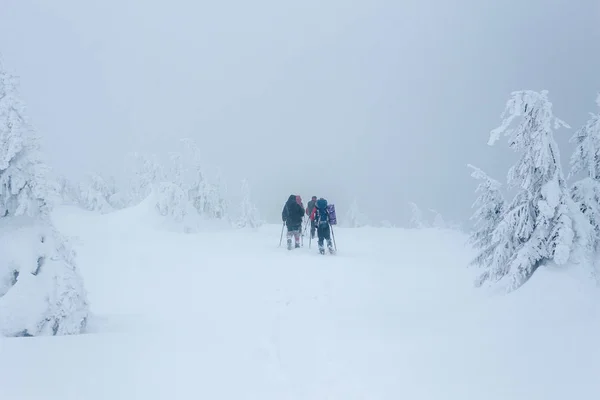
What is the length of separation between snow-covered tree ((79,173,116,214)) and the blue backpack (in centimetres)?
2751

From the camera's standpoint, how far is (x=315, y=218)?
17.5 metres

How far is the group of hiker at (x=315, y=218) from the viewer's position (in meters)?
16.5

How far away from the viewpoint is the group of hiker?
1653 centimetres

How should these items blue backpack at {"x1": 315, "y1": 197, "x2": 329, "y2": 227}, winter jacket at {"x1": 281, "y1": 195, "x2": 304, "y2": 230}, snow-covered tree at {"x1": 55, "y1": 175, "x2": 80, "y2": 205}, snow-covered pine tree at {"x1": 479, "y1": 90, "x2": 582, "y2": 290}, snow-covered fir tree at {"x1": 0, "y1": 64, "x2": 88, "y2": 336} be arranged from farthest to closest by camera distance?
snow-covered tree at {"x1": 55, "y1": 175, "x2": 80, "y2": 205}
winter jacket at {"x1": 281, "y1": 195, "x2": 304, "y2": 230}
blue backpack at {"x1": 315, "y1": 197, "x2": 329, "y2": 227}
snow-covered pine tree at {"x1": 479, "y1": 90, "x2": 582, "y2": 290}
snow-covered fir tree at {"x1": 0, "y1": 64, "x2": 88, "y2": 336}

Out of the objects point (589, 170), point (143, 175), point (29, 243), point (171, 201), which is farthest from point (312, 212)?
point (143, 175)

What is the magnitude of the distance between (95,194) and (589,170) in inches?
1503

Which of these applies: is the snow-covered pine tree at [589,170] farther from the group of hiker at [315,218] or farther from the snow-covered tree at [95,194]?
the snow-covered tree at [95,194]

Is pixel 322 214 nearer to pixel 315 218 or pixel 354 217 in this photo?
pixel 315 218

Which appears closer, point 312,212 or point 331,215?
point 312,212

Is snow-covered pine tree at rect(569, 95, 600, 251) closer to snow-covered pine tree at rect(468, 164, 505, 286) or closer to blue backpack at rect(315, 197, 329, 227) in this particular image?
snow-covered pine tree at rect(468, 164, 505, 286)

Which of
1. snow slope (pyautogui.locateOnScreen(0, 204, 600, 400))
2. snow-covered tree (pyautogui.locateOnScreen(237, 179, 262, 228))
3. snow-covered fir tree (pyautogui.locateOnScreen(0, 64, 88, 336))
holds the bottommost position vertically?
snow-covered tree (pyautogui.locateOnScreen(237, 179, 262, 228))

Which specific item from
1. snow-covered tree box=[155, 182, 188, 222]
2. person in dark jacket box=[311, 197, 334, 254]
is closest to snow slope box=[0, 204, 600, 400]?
person in dark jacket box=[311, 197, 334, 254]

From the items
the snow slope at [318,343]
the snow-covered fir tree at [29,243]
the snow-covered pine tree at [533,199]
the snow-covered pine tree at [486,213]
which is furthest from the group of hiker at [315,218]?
the snow-covered fir tree at [29,243]

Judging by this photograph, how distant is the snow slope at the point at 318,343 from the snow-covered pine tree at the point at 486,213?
928 mm
